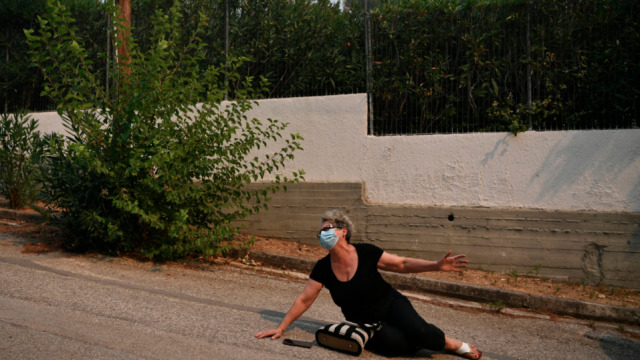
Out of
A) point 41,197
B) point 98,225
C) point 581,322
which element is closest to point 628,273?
point 581,322

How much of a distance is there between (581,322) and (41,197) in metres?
7.62

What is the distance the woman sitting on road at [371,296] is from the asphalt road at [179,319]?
22 centimetres

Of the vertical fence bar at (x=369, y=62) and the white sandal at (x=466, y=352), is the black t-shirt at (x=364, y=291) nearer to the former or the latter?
the white sandal at (x=466, y=352)

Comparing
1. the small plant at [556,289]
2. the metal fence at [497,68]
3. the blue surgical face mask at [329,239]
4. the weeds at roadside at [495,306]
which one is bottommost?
the weeds at roadside at [495,306]

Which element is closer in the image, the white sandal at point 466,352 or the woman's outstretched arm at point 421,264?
the woman's outstretched arm at point 421,264

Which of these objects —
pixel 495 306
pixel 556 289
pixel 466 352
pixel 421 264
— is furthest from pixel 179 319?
pixel 556 289

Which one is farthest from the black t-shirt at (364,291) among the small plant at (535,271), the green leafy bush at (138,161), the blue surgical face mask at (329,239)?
the small plant at (535,271)

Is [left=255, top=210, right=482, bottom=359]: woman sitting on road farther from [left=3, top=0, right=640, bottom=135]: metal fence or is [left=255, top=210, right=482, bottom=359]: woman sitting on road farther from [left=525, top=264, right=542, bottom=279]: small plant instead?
[left=3, top=0, right=640, bottom=135]: metal fence

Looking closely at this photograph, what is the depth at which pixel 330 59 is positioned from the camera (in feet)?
31.4

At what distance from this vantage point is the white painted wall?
7.35 m

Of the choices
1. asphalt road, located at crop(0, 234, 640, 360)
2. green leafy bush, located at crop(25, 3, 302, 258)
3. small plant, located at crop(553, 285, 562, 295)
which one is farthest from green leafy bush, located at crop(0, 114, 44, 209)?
small plant, located at crop(553, 285, 562, 295)

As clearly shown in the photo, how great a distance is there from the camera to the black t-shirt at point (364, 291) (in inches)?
185

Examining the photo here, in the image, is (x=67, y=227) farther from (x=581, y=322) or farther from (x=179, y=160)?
(x=581, y=322)

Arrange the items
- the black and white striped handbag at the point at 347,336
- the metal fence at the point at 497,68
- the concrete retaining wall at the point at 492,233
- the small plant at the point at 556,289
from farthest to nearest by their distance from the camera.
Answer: the metal fence at the point at 497,68 → the concrete retaining wall at the point at 492,233 → the small plant at the point at 556,289 → the black and white striped handbag at the point at 347,336
